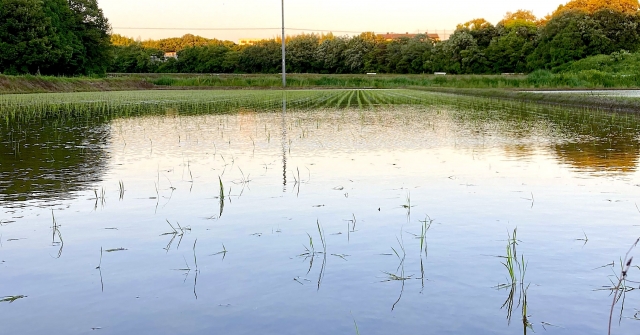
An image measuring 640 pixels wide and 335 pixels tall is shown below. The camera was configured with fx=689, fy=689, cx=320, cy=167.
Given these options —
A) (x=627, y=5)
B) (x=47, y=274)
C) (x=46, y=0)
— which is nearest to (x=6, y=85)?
(x=46, y=0)

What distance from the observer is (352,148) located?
9.97 metres

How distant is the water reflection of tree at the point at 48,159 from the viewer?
6.55 meters

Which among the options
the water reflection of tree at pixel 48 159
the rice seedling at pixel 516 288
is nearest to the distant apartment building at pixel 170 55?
the water reflection of tree at pixel 48 159

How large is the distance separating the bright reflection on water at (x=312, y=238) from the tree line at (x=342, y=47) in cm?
5208

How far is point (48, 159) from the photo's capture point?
8.74m

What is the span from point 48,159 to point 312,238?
17.7ft

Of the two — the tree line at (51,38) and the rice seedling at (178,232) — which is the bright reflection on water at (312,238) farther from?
the tree line at (51,38)

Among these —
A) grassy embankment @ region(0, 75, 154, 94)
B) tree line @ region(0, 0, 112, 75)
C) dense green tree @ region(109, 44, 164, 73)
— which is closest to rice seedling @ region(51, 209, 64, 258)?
grassy embankment @ region(0, 75, 154, 94)

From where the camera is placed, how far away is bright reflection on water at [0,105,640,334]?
319cm

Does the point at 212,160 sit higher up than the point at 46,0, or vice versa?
the point at 46,0

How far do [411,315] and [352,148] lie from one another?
6872 millimetres

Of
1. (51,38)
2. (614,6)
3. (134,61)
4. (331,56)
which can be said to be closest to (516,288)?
(51,38)

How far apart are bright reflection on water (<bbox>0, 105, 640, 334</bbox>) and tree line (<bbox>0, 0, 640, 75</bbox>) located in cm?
5208

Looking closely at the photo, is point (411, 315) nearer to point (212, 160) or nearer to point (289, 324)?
point (289, 324)
